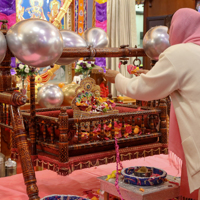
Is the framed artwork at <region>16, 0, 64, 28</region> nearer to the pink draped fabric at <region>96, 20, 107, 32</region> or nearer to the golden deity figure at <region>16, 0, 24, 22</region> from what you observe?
the golden deity figure at <region>16, 0, 24, 22</region>

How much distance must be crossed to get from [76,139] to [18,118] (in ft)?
1.98

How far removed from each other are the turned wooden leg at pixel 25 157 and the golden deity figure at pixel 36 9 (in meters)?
3.73

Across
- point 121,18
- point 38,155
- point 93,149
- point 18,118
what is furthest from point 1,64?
point 121,18

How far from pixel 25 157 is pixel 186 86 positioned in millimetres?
982

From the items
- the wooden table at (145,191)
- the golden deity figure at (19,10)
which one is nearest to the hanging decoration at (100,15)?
the golden deity figure at (19,10)

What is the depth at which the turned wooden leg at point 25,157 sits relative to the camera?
74.4 inches

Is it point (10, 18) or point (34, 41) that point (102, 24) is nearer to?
point (10, 18)

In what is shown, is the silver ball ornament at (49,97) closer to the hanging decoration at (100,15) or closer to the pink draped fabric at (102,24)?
the hanging decoration at (100,15)

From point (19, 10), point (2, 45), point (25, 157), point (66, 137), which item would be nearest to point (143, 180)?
point (66, 137)

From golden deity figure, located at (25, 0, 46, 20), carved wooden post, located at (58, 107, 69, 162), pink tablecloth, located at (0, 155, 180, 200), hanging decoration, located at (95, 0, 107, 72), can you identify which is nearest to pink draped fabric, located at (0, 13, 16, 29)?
golden deity figure, located at (25, 0, 46, 20)

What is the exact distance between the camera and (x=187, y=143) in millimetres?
1763

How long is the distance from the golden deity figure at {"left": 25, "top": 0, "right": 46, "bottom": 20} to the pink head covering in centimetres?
396

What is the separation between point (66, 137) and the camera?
2217 millimetres

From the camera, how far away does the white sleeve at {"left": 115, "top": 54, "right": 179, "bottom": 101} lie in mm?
1738
